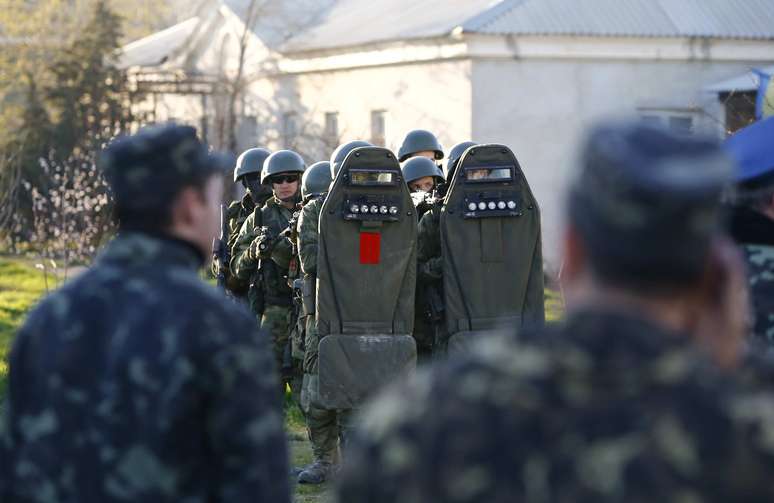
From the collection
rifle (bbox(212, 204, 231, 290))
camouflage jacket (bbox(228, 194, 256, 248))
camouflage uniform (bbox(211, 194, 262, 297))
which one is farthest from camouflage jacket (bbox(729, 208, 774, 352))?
camouflage jacket (bbox(228, 194, 256, 248))

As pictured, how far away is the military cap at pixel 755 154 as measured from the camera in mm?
4227

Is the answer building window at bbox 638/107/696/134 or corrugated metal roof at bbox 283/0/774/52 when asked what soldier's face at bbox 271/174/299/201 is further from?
building window at bbox 638/107/696/134

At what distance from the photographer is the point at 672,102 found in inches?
1010

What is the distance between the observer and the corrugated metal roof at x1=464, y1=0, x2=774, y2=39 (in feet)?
79.2

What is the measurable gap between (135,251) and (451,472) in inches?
53.1

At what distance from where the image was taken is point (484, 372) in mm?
2205

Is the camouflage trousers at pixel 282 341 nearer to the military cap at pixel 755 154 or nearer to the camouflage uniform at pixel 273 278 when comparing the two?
the camouflage uniform at pixel 273 278

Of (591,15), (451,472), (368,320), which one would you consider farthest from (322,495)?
(591,15)

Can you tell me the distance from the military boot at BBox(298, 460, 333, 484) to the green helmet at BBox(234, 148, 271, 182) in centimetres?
271

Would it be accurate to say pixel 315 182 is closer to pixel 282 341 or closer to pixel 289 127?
pixel 282 341

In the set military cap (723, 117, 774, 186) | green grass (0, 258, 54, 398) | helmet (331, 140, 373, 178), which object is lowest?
green grass (0, 258, 54, 398)

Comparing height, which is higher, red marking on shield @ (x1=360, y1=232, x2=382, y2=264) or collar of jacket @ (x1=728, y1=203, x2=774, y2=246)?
collar of jacket @ (x1=728, y1=203, x2=774, y2=246)

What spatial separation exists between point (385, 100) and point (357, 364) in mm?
18248

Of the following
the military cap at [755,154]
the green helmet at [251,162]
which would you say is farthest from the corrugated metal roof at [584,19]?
the military cap at [755,154]
